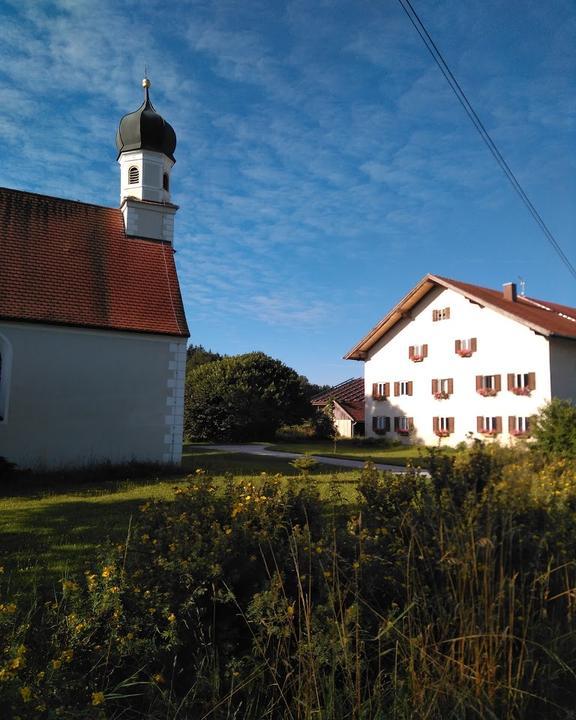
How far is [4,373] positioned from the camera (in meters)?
13.6

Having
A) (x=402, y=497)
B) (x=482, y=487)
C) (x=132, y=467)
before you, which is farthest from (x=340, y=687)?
(x=132, y=467)

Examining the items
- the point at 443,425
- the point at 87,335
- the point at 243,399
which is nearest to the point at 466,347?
the point at 443,425

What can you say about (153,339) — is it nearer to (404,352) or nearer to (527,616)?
(527,616)

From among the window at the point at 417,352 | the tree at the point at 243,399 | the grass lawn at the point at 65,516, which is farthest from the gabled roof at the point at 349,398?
the grass lawn at the point at 65,516

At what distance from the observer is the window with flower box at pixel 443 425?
100 ft

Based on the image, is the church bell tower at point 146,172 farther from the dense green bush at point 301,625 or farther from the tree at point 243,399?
the tree at point 243,399

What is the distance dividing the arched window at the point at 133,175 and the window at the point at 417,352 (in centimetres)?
2056

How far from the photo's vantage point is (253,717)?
2.91 metres

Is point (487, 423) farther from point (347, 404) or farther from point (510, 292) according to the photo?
point (347, 404)

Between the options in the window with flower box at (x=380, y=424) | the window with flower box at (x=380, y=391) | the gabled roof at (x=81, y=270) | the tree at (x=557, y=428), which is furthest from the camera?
the window with flower box at (x=380, y=391)

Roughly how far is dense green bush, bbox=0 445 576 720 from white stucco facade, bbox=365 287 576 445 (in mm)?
21978

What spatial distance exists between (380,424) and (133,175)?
22.4 meters

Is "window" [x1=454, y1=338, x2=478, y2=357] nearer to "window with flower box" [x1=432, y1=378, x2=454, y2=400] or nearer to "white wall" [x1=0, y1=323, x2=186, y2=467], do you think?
"window with flower box" [x1=432, y1=378, x2=454, y2=400]

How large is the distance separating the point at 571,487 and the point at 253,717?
411cm
